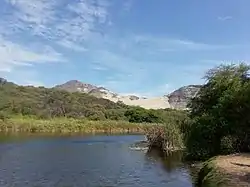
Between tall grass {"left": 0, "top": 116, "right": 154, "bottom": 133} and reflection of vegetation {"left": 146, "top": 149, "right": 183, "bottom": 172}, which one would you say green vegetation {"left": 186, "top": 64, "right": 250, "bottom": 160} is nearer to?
reflection of vegetation {"left": 146, "top": 149, "right": 183, "bottom": 172}

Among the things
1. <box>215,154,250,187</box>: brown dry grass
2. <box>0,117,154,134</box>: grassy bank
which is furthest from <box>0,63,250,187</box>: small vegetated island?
<box>0,117,154,134</box>: grassy bank

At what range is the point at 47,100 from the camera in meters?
143

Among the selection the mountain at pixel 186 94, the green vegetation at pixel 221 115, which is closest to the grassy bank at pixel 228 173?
→ the green vegetation at pixel 221 115

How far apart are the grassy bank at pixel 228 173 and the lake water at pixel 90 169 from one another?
281 cm

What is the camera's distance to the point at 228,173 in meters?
17.2

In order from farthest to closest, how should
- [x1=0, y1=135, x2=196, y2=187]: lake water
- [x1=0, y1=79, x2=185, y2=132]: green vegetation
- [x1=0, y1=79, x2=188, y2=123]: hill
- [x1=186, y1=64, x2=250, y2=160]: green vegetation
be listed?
[x1=0, y1=79, x2=188, y2=123]: hill, [x1=0, y1=79, x2=185, y2=132]: green vegetation, [x1=186, y1=64, x2=250, y2=160]: green vegetation, [x1=0, y1=135, x2=196, y2=187]: lake water

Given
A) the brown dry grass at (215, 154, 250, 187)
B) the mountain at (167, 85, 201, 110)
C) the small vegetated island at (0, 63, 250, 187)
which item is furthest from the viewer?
the mountain at (167, 85, 201, 110)

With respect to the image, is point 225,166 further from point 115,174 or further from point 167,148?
point 167,148

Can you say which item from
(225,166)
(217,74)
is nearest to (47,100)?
(217,74)

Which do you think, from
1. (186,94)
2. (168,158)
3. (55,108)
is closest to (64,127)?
(186,94)

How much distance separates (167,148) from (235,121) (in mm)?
13028

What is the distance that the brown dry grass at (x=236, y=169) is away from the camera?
50.7ft

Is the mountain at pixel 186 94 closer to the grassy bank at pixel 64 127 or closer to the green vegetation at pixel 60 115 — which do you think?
the green vegetation at pixel 60 115

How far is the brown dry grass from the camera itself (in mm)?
15447
